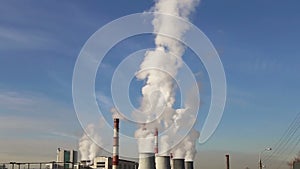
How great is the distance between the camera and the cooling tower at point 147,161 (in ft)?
210

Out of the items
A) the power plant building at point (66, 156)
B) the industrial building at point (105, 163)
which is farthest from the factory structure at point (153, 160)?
the power plant building at point (66, 156)

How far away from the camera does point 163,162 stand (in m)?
68.2

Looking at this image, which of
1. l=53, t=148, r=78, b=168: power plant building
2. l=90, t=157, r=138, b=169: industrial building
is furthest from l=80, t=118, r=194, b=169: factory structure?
l=53, t=148, r=78, b=168: power plant building

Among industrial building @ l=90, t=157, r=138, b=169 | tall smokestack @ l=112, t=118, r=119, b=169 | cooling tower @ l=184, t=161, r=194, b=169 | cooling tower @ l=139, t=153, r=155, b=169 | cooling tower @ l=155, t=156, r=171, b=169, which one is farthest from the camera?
industrial building @ l=90, t=157, r=138, b=169

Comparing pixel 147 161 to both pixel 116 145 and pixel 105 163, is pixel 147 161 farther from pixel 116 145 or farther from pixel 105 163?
pixel 105 163

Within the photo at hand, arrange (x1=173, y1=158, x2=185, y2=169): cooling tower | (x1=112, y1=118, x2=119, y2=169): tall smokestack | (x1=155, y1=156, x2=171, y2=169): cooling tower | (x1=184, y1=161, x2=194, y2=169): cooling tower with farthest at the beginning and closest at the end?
(x1=184, y1=161, x2=194, y2=169): cooling tower, (x1=173, y1=158, x2=185, y2=169): cooling tower, (x1=155, y1=156, x2=171, y2=169): cooling tower, (x1=112, y1=118, x2=119, y2=169): tall smokestack

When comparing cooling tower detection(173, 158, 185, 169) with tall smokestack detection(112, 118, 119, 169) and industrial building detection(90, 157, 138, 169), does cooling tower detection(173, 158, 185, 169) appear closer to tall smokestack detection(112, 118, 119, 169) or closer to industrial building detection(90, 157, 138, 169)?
tall smokestack detection(112, 118, 119, 169)

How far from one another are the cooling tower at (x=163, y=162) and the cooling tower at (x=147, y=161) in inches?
133

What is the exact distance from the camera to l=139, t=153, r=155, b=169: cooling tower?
210ft

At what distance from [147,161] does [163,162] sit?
15.3ft

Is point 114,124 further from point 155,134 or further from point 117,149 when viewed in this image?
point 155,134

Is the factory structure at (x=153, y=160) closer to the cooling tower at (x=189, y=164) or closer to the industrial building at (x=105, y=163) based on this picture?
the cooling tower at (x=189, y=164)

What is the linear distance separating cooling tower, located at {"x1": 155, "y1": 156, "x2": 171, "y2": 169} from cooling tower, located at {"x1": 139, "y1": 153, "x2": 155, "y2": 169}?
11.1 ft

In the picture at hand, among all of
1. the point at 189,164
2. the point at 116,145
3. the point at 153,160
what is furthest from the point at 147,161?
the point at 189,164
